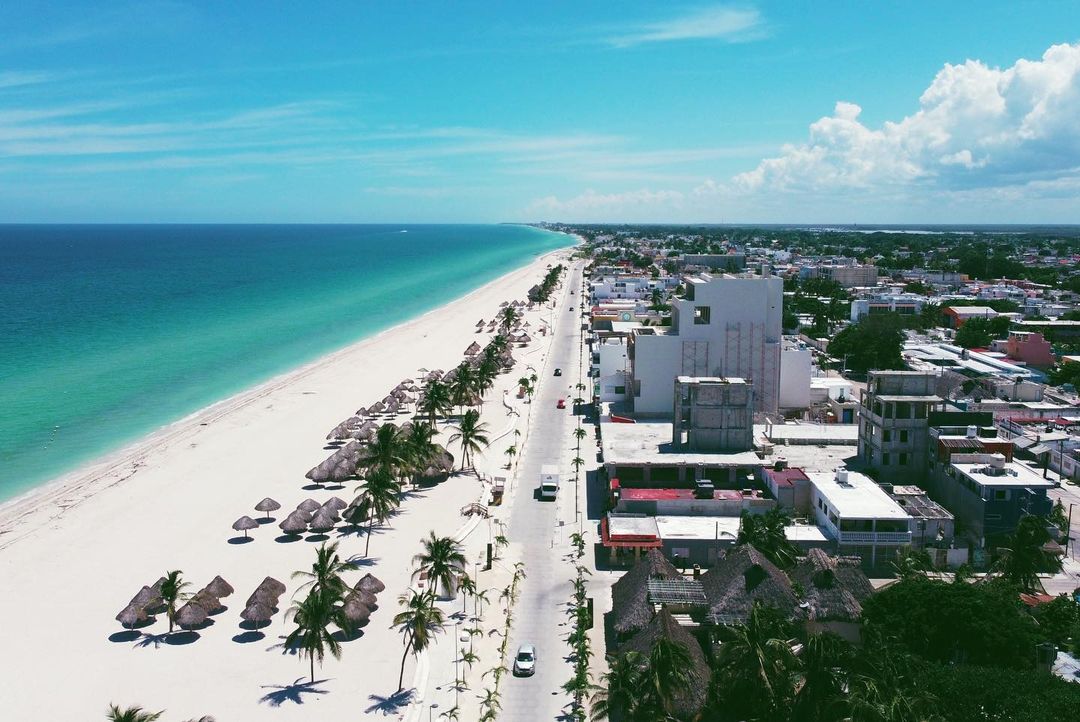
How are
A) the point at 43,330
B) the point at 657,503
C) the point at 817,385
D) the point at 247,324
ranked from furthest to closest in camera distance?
1. the point at 247,324
2. the point at 43,330
3. the point at 817,385
4. the point at 657,503

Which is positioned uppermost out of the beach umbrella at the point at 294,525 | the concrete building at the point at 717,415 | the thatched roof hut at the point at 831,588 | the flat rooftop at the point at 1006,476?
the concrete building at the point at 717,415

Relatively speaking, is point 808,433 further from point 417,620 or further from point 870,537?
point 417,620

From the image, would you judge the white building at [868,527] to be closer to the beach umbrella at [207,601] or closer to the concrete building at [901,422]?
the concrete building at [901,422]

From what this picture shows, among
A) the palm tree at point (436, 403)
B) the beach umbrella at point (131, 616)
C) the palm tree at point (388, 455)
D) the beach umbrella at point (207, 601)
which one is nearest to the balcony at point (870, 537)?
the palm tree at point (388, 455)

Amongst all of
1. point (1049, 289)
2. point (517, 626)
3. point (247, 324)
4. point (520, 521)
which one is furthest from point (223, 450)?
point (1049, 289)

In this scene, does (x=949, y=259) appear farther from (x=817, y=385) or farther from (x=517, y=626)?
(x=517, y=626)
